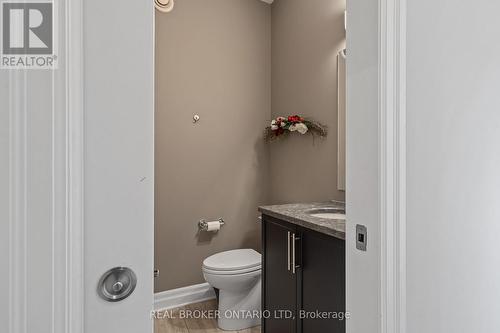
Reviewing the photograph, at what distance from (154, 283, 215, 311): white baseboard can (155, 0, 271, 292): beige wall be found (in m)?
0.06

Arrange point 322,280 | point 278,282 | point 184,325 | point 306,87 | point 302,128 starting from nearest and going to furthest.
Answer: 1. point 322,280
2. point 278,282
3. point 184,325
4. point 302,128
5. point 306,87

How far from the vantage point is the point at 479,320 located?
124 centimetres

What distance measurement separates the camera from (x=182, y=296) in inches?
105

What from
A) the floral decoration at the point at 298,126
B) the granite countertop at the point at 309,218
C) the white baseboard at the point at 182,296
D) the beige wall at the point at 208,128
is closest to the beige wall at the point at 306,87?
the floral decoration at the point at 298,126


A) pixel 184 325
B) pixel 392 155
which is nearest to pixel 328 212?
pixel 392 155

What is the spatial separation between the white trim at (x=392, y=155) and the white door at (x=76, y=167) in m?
0.67

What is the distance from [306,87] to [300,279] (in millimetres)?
1572

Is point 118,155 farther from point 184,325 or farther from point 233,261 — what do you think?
point 184,325

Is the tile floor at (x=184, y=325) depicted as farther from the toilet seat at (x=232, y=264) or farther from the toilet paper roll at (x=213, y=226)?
the toilet paper roll at (x=213, y=226)

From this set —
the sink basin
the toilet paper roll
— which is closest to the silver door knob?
the sink basin

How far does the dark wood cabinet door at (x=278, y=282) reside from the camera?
5.88 feet

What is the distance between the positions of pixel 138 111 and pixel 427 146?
939mm

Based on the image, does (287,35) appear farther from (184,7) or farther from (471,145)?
(471,145)

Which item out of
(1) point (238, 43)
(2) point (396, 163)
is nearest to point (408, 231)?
(2) point (396, 163)
